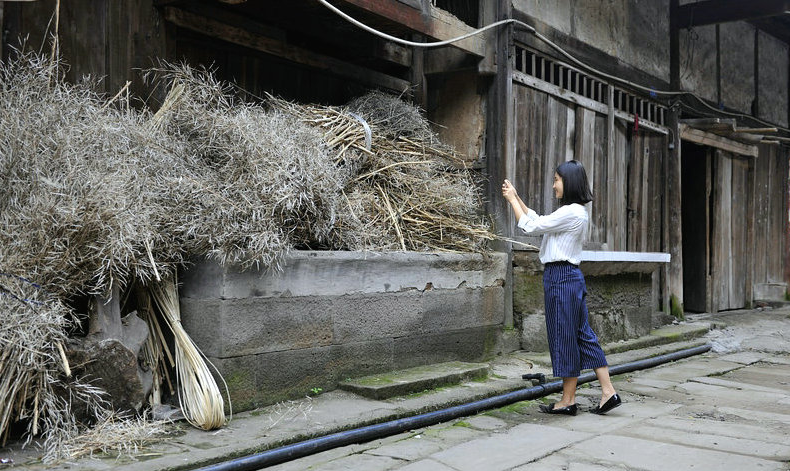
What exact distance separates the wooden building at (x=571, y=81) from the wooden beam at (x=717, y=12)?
0.02m

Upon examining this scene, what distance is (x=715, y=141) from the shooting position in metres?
11.5

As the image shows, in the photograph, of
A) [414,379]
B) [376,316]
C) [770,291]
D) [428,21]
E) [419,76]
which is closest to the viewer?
[414,379]

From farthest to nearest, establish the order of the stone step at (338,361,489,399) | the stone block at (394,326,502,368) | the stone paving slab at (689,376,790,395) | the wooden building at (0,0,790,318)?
the stone paving slab at (689,376,790,395), the stone block at (394,326,502,368), the wooden building at (0,0,790,318), the stone step at (338,361,489,399)

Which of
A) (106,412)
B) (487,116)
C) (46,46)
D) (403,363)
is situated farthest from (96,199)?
(487,116)

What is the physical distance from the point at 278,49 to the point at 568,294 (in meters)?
3.14

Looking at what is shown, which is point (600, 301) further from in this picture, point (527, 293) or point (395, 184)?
point (395, 184)

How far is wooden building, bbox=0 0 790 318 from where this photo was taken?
18.1 feet

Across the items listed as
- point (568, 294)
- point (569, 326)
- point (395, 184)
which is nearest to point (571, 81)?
point (395, 184)

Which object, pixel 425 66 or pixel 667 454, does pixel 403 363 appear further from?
pixel 425 66

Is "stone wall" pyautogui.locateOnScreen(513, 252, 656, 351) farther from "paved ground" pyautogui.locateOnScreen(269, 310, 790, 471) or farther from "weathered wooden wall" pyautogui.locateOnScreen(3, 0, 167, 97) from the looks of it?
"weathered wooden wall" pyautogui.locateOnScreen(3, 0, 167, 97)

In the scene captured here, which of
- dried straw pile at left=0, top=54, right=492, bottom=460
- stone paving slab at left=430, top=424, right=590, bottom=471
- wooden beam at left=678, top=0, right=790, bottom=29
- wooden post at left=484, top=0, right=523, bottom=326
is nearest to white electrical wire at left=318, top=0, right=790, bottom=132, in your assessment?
wooden post at left=484, top=0, right=523, bottom=326

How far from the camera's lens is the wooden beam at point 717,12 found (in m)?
10.2

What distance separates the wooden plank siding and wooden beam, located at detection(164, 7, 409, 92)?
1357 mm

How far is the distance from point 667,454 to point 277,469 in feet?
6.83
